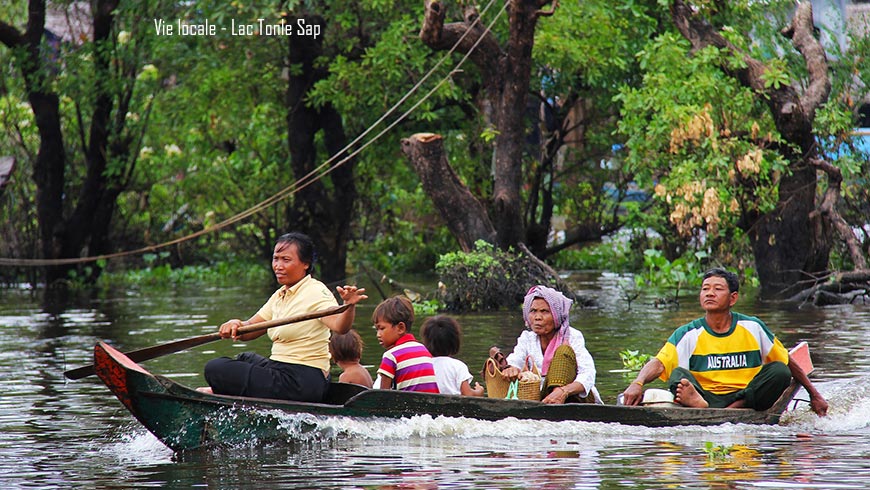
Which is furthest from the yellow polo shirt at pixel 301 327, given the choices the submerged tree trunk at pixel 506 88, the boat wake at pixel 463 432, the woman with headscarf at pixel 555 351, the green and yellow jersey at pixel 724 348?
the submerged tree trunk at pixel 506 88

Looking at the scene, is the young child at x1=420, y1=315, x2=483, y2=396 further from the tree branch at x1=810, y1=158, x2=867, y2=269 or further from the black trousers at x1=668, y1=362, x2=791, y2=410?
the tree branch at x1=810, y1=158, x2=867, y2=269

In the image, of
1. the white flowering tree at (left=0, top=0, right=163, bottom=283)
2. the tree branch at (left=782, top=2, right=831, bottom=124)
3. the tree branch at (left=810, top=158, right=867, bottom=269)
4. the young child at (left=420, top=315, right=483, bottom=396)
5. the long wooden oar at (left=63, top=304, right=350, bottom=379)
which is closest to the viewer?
the long wooden oar at (left=63, top=304, right=350, bottom=379)

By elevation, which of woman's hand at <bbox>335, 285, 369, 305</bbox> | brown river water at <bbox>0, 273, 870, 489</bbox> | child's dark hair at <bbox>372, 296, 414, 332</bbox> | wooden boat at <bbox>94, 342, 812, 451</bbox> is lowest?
brown river water at <bbox>0, 273, 870, 489</bbox>

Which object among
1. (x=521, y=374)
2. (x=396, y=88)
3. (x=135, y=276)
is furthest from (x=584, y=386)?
(x=135, y=276)

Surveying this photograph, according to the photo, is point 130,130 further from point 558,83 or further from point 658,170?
point 658,170

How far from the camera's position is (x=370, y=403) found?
28.3 feet

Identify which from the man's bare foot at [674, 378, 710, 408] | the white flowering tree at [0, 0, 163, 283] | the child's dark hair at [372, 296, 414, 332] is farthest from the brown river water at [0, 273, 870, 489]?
the white flowering tree at [0, 0, 163, 283]

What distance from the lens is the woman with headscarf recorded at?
8.90 metres

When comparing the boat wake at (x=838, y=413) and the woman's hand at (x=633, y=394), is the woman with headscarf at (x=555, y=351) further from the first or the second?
the boat wake at (x=838, y=413)

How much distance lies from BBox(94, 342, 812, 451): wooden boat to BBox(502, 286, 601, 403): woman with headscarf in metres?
0.29

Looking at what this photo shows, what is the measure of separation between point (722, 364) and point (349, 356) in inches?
105

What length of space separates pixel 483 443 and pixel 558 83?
13.9 metres

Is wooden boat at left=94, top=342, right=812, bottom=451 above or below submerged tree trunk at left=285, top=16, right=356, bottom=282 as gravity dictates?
below

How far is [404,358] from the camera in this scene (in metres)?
9.09
